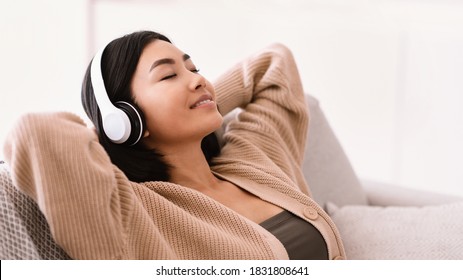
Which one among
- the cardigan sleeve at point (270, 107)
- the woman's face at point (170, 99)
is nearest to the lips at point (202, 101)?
the woman's face at point (170, 99)

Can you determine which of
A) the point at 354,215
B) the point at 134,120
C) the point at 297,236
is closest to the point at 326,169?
the point at 354,215

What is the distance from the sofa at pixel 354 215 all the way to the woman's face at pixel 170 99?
33 centimetres

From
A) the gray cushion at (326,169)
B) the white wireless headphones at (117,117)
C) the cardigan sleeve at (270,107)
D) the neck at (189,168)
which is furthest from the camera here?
the gray cushion at (326,169)

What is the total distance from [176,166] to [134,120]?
178mm

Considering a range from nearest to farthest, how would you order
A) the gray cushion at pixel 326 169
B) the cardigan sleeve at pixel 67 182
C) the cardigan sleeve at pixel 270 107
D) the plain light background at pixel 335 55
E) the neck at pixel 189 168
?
the cardigan sleeve at pixel 67 182 < the neck at pixel 189 168 < the cardigan sleeve at pixel 270 107 < the gray cushion at pixel 326 169 < the plain light background at pixel 335 55

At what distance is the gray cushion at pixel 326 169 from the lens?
1.96 meters

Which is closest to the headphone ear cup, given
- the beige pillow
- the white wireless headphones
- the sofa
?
the white wireless headphones

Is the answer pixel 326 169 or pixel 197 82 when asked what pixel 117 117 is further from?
pixel 326 169

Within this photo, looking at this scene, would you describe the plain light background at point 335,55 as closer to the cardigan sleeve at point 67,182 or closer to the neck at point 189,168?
the neck at point 189,168

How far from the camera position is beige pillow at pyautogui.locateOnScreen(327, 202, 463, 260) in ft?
5.39

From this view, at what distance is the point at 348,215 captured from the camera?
5.94 ft

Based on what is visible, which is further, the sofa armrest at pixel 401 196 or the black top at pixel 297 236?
the sofa armrest at pixel 401 196

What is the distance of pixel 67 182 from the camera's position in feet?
3.68

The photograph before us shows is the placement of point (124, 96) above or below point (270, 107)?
above
